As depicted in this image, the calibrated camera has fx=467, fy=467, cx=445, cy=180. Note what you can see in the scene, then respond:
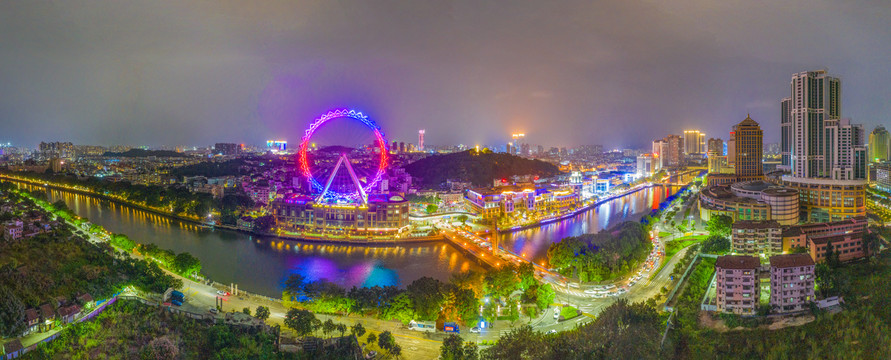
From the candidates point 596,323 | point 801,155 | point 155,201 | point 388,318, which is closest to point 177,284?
point 388,318

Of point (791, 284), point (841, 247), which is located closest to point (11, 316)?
point (791, 284)

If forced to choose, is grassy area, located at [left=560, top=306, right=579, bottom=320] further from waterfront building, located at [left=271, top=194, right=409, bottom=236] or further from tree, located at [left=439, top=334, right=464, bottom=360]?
waterfront building, located at [left=271, top=194, right=409, bottom=236]

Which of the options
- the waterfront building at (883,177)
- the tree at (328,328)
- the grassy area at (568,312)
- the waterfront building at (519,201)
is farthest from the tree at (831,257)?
the waterfront building at (883,177)

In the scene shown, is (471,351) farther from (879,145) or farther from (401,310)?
(879,145)

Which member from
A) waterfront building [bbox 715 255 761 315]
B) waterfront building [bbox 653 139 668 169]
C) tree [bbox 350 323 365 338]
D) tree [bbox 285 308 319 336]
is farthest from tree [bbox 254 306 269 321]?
waterfront building [bbox 653 139 668 169]

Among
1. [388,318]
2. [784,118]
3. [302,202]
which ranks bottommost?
[388,318]

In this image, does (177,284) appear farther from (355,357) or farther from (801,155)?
(801,155)
